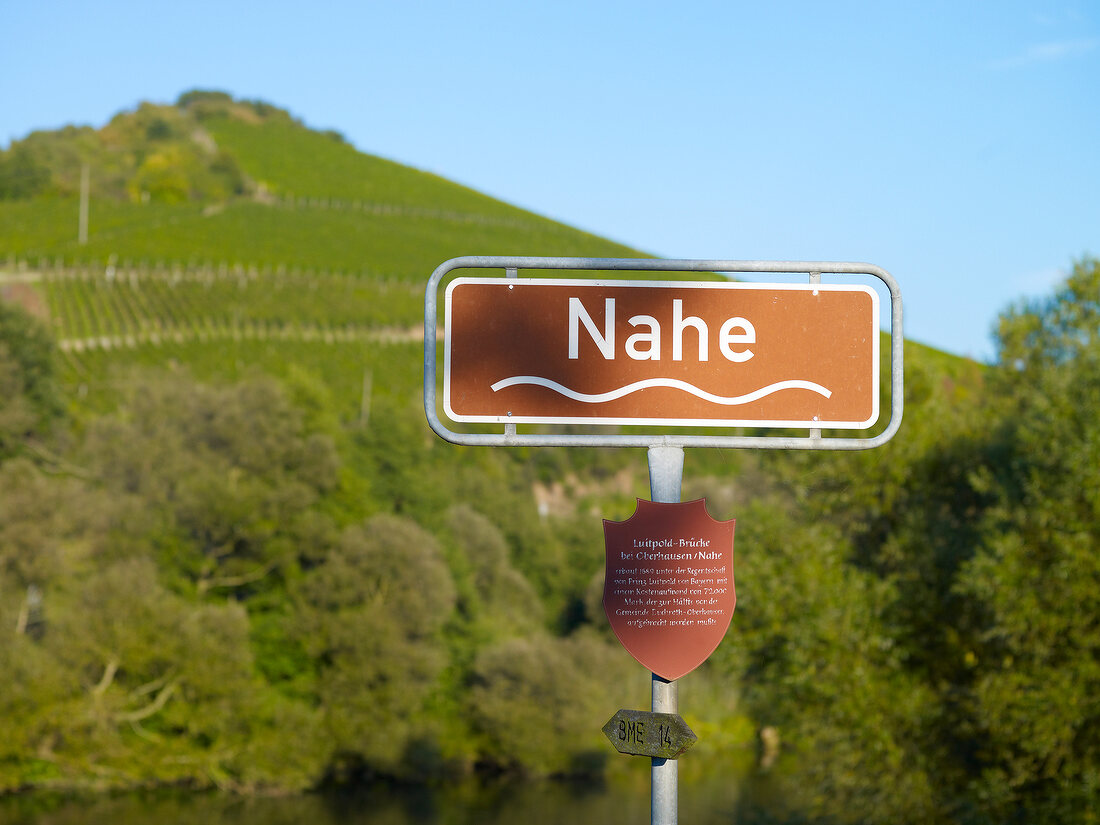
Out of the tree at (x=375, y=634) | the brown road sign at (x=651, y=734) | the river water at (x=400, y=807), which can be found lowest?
the river water at (x=400, y=807)

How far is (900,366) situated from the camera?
303 cm

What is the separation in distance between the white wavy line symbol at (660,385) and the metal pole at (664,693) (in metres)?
0.17

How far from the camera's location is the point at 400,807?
28.5 metres

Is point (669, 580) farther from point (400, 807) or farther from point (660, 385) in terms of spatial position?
point (400, 807)

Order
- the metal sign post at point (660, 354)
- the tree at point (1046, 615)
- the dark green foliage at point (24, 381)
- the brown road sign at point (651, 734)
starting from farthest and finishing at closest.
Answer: the dark green foliage at point (24, 381)
the tree at point (1046, 615)
the metal sign post at point (660, 354)
the brown road sign at point (651, 734)

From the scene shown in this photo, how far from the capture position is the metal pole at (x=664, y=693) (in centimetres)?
280

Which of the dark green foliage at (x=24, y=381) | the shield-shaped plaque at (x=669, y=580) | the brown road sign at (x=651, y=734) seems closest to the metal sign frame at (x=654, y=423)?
the shield-shaped plaque at (x=669, y=580)

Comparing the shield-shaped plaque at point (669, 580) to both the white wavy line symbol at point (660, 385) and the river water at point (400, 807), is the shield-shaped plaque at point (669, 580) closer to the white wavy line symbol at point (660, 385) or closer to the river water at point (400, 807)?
the white wavy line symbol at point (660, 385)

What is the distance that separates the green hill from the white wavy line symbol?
0.53 metres

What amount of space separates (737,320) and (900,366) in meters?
0.49

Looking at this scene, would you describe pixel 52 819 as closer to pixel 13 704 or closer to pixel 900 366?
pixel 13 704

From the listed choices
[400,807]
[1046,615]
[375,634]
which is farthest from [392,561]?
[1046,615]

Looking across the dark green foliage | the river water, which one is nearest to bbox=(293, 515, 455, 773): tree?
the river water

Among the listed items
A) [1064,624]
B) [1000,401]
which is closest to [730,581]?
[1064,624]
